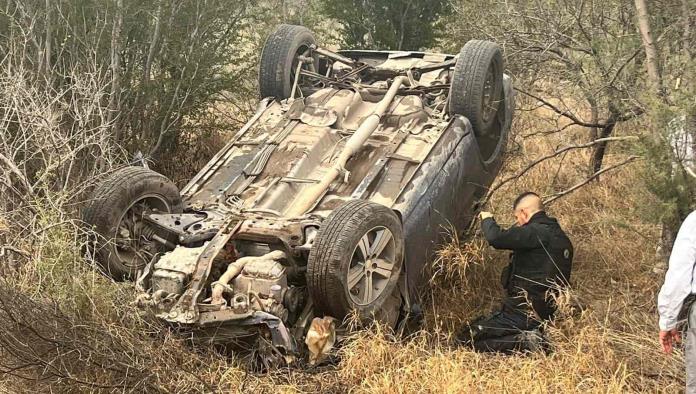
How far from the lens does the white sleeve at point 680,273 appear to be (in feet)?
10.9

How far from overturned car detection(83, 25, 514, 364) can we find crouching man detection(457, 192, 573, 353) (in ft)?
1.76

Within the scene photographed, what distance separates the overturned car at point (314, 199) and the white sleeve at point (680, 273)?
5.58 feet

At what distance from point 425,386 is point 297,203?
1.71 meters

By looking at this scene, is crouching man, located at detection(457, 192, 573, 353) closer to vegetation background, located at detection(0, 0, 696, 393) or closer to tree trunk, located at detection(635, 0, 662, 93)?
vegetation background, located at detection(0, 0, 696, 393)

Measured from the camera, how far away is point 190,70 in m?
7.95

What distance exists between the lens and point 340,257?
425 cm

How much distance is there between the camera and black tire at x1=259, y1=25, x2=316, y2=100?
6.53 meters

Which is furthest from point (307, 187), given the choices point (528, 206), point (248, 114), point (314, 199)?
point (248, 114)

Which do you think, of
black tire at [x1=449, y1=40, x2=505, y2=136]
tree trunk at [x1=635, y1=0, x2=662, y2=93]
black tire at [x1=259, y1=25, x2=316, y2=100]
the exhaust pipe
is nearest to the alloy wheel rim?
the exhaust pipe

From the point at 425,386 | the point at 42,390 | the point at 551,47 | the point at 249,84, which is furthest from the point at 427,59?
the point at 42,390

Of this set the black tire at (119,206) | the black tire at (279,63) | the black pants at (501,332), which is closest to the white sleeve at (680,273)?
the black pants at (501,332)

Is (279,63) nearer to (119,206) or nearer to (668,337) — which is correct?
(119,206)

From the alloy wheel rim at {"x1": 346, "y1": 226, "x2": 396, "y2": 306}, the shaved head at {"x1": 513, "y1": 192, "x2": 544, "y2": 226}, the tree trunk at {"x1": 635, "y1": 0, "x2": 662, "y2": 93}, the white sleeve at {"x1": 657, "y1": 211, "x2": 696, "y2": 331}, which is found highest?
the tree trunk at {"x1": 635, "y1": 0, "x2": 662, "y2": 93}

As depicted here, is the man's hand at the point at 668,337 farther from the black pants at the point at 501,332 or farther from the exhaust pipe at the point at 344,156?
the exhaust pipe at the point at 344,156
